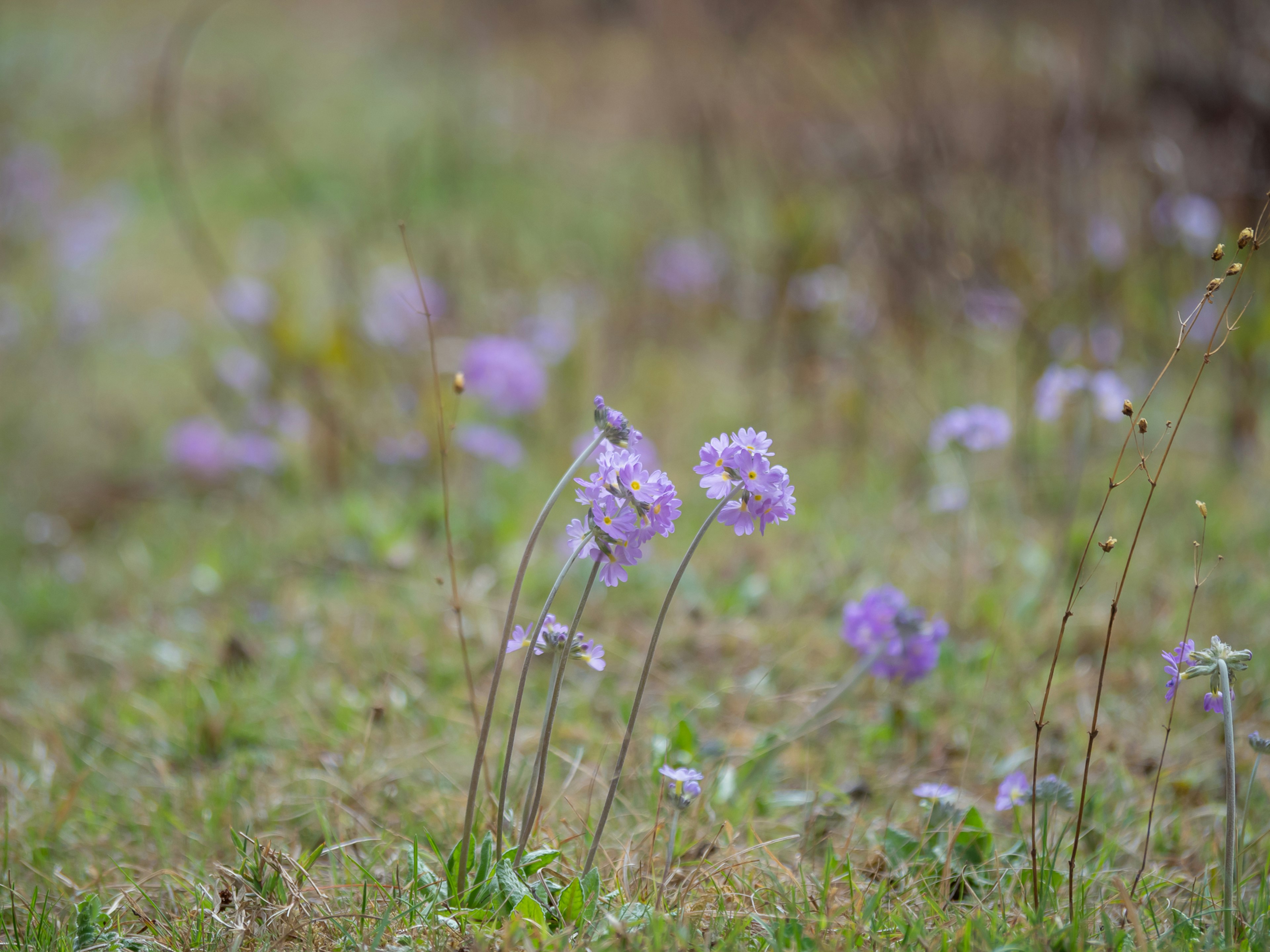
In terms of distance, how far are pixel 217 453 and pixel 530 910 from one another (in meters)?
2.73

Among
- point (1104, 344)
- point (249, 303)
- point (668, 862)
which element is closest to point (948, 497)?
point (1104, 344)

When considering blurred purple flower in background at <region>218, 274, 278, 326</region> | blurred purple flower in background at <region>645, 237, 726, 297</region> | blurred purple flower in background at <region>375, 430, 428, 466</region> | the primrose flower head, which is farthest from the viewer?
blurred purple flower in background at <region>645, 237, 726, 297</region>

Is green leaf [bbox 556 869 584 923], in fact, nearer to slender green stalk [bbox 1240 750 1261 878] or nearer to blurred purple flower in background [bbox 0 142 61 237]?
slender green stalk [bbox 1240 750 1261 878]

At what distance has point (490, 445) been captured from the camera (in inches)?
110

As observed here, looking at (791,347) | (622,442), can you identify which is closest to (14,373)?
(791,347)

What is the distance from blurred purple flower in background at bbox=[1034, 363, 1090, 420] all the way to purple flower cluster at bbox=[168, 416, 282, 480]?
8.43 ft

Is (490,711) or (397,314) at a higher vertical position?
(397,314)

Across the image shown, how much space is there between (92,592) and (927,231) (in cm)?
319

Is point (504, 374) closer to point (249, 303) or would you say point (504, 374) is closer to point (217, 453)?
point (217, 453)

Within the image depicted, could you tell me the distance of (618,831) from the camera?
1.54 m

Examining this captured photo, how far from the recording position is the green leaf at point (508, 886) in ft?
3.97

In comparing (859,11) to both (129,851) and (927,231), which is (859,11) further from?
(129,851)

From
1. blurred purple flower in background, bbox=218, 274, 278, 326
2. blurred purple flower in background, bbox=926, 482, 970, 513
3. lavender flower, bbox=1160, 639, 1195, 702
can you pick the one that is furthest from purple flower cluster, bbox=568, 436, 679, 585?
blurred purple flower in background, bbox=218, 274, 278, 326

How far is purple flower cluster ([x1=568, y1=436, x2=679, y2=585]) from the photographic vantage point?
1081mm
